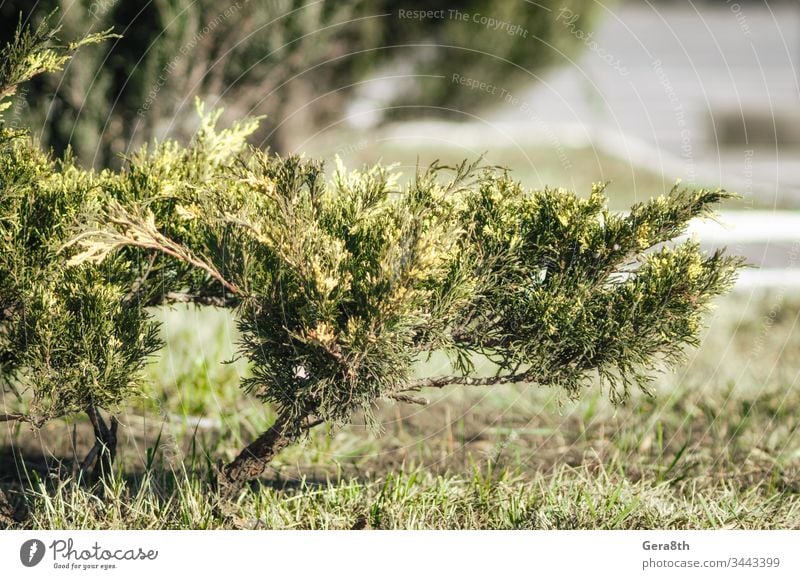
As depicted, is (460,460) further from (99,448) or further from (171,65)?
(171,65)

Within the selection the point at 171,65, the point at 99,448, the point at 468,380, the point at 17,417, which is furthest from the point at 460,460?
the point at 171,65

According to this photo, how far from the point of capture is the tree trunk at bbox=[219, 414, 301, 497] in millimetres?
2482

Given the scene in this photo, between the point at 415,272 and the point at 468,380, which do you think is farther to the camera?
the point at 468,380

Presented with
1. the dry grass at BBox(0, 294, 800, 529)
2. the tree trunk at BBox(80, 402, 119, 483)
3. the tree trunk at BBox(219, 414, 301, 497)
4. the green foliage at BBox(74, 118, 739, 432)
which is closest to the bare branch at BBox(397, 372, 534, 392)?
the green foliage at BBox(74, 118, 739, 432)

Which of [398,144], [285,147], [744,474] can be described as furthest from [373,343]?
[398,144]

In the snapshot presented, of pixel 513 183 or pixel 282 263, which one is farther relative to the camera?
pixel 513 183

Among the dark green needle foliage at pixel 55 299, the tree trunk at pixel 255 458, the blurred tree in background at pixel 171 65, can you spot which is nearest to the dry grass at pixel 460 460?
the tree trunk at pixel 255 458

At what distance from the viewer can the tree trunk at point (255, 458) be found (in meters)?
2.48

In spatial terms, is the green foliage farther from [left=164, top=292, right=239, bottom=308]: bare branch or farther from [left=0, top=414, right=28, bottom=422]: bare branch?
[left=0, top=414, right=28, bottom=422]: bare branch

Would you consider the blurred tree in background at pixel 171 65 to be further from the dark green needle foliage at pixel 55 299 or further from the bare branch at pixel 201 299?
the bare branch at pixel 201 299

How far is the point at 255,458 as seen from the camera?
256 centimetres

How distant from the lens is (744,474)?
10.6ft
